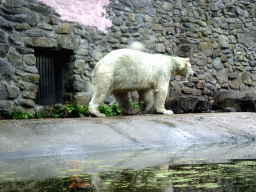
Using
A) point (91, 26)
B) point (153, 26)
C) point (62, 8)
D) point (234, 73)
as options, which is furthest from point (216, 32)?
point (62, 8)

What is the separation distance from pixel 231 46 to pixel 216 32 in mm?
724

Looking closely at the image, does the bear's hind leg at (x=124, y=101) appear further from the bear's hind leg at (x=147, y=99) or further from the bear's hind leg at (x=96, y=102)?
the bear's hind leg at (x=96, y=102)

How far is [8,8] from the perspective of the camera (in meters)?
5.66

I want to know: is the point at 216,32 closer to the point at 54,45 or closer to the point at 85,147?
the point at 54,45

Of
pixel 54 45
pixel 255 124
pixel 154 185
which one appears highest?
pixel 54 45

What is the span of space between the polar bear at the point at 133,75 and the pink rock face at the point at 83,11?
206cm

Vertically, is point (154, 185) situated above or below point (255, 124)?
above

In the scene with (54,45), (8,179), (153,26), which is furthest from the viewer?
(153,26)

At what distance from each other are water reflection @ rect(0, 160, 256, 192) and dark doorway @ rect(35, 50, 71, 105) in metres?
5.00

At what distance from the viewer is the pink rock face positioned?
20.8 ft

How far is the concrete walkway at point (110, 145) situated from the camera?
2.03 metres

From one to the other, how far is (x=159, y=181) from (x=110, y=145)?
156 centimetres

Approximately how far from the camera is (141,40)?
25.3ft

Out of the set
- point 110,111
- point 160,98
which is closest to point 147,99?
point 160,98
